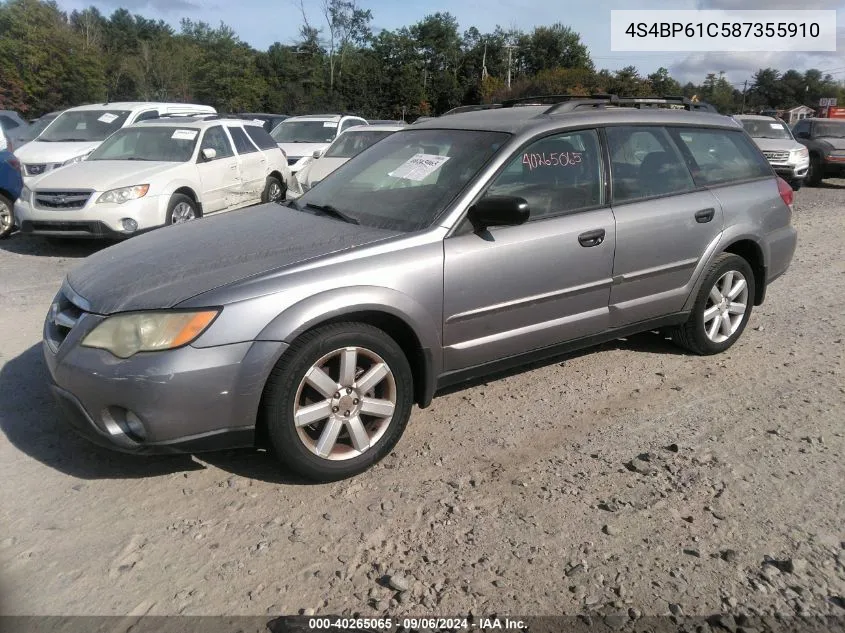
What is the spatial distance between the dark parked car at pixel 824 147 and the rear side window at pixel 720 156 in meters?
14.6

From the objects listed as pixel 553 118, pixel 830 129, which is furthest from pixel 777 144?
pixel 553 118

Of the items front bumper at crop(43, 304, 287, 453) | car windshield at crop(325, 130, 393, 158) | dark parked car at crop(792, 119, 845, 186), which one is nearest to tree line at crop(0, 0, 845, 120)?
dark parked car at crop(792, 119, 845, 186)

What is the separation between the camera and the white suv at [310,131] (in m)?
14.6

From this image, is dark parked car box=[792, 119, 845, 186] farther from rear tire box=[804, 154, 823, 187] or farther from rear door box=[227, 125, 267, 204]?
rear door box=[227, 125, 267, 204]

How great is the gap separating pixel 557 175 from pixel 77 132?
10450 millimetres

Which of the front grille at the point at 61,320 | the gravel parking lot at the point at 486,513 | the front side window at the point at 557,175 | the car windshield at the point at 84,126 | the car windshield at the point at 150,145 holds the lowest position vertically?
the gravel parking lot at the point at 486,513

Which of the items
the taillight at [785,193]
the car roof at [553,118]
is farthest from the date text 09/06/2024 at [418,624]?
the taillight at [785,193]

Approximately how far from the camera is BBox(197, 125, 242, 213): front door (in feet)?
31.3

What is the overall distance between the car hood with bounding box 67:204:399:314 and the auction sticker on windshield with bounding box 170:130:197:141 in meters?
6.07

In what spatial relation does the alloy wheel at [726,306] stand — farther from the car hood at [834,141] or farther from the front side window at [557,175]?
the car hood at [834,141]

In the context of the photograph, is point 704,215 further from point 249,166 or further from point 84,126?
point 84,126

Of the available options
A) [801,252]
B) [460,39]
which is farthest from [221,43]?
[801,252]

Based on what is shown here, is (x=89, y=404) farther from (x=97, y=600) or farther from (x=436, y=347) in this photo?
(x=436, y=347)

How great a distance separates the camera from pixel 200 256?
346cm
